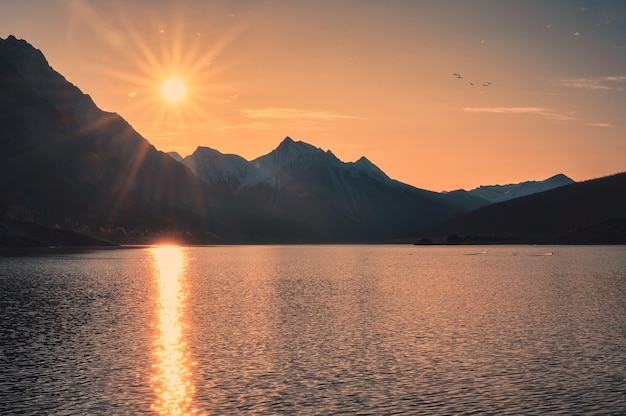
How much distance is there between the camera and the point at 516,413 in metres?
38.9

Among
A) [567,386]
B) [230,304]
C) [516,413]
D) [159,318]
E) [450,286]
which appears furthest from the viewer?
[450,286]

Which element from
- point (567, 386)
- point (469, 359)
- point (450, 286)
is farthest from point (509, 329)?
point (450, 286)

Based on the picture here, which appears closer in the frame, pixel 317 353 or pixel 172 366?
pixel 172 366

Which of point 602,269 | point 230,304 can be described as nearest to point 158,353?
point 230,304

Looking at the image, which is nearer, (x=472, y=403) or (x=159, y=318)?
(x=472, y=403)

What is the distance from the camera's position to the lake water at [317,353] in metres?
42.3

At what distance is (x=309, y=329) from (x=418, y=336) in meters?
12.8

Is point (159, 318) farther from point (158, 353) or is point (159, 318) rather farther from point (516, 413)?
point (516, 413)

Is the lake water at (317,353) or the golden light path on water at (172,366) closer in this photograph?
the golden light path on water at (172,366)

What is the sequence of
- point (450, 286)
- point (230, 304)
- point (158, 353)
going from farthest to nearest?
point (450, 286), point (230, 304), point (158, 353)

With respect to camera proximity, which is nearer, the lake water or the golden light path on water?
the golden light path on water

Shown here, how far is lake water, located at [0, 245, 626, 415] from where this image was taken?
42.3 meters

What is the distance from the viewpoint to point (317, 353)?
5906 centimetres

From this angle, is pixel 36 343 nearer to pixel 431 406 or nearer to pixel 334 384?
pixel 334 384
